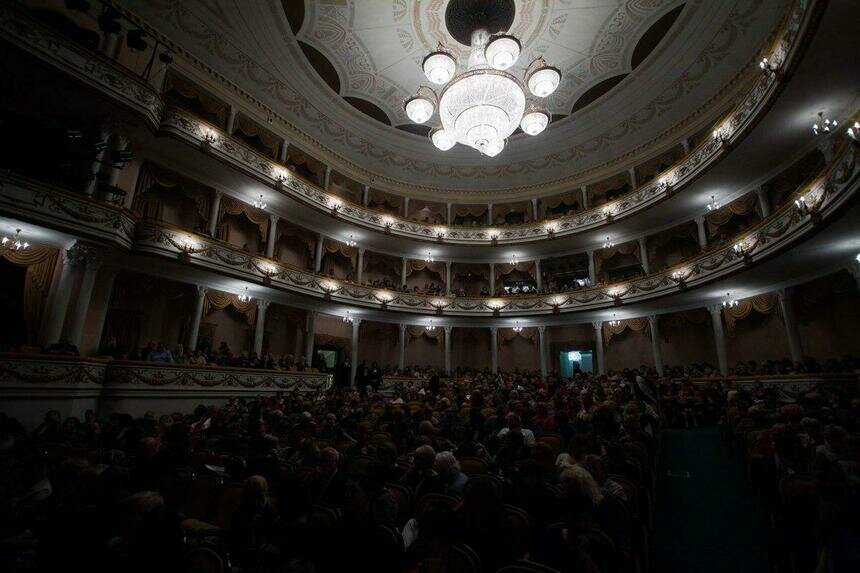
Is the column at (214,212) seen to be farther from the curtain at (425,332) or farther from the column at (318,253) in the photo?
the curtain at (425,332)

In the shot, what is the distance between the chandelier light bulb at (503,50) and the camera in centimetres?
975

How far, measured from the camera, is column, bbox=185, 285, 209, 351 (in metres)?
12.4

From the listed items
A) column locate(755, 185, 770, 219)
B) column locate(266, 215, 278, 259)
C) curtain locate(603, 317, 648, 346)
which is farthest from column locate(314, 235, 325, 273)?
column locate(755, 185, 770, 219)

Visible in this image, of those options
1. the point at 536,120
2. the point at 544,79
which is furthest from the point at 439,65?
the point at 536,120

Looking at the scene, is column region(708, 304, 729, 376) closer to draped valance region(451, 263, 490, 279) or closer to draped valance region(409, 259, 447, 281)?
draped valance region(451, 263, 490, 279)

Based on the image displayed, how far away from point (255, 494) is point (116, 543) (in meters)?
0.88

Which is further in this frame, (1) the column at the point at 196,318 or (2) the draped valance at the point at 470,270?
(2) the draped valance at the point at 470,270

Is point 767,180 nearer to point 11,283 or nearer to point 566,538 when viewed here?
point 566,538

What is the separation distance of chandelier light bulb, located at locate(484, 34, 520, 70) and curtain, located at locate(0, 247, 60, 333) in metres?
12.1

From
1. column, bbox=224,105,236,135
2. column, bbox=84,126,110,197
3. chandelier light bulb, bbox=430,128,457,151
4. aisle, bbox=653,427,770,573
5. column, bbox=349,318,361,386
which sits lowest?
aisle, bbox=653,427,770,573

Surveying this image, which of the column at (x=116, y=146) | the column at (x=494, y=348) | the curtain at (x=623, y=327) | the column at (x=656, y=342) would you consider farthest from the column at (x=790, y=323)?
the column at (x=116, y=146)

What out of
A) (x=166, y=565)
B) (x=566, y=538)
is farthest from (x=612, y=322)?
(x=166, y=565)

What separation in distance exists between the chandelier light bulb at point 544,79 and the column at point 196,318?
12348mm

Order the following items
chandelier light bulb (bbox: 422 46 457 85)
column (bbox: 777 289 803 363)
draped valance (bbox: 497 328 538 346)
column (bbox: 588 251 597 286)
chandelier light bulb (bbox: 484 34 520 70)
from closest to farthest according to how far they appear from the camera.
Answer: chandelier light bulb (bbox: 484 34 520 70)
chandelier light bulb (bbox: 422 46 457 85)
column (bbox: 777 289 803 363)
column (bbox: 588 251 597 286)
draped valance (bbox: 497 328 538 346)
